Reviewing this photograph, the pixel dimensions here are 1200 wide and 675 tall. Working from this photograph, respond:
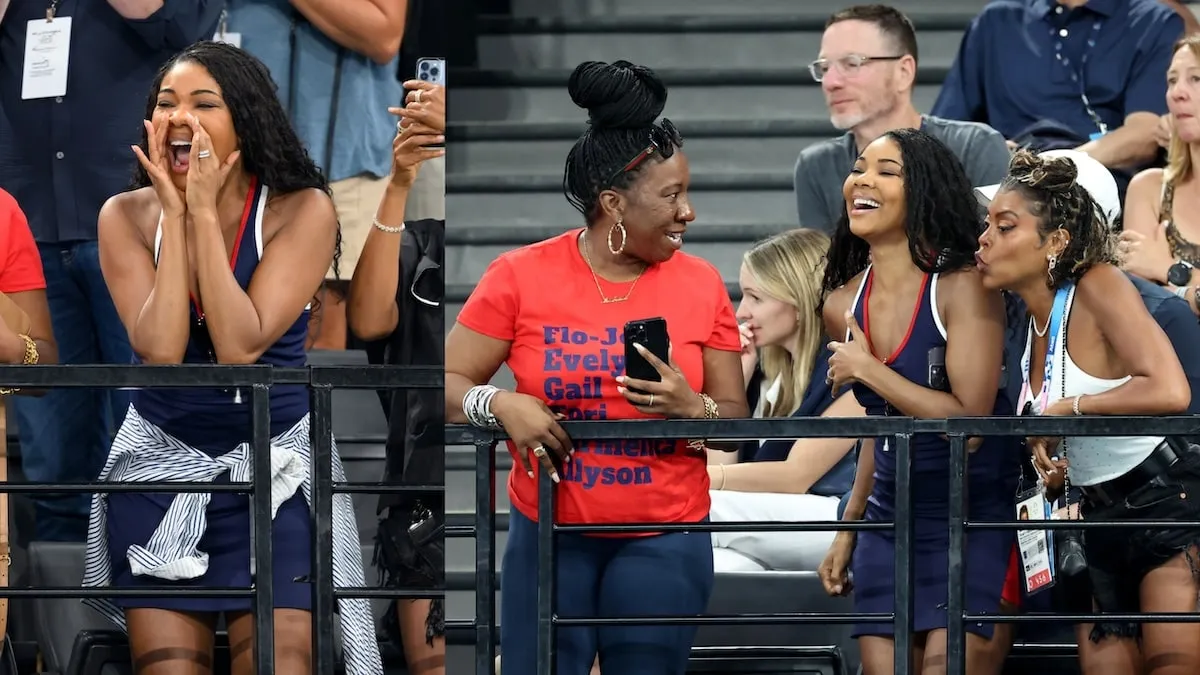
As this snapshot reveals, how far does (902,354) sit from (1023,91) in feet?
5.36

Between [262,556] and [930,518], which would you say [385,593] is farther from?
[930,518]

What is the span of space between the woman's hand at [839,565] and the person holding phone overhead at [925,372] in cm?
4

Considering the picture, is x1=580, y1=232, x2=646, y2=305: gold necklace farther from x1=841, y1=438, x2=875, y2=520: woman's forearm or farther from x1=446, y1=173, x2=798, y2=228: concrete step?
x1=446, y1=173, x2=798, y2=228: concrete step

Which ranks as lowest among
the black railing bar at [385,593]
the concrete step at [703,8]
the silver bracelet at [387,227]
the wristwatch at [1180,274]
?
the black railing bar at [385,593]

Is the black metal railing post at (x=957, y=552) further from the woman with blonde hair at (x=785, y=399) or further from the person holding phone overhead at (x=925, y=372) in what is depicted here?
the woman with blonde hair at (x=785, y=399)

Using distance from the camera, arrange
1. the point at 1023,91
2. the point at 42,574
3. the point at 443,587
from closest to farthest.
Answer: the point at 443,587
the point at 42,574
the point at 1023,91

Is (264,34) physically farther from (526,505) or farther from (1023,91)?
(1023,91)

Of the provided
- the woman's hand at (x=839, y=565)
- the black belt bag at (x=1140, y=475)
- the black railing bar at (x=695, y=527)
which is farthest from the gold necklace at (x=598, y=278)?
the black belt bag at (x=1140, y=475)

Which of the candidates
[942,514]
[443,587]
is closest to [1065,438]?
[942,514]

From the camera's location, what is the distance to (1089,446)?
8.97 feet

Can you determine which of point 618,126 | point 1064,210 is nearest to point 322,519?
point 618,126

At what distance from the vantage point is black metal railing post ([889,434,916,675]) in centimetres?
242

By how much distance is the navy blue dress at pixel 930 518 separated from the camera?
2.62 meters

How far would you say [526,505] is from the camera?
8.38 feet
